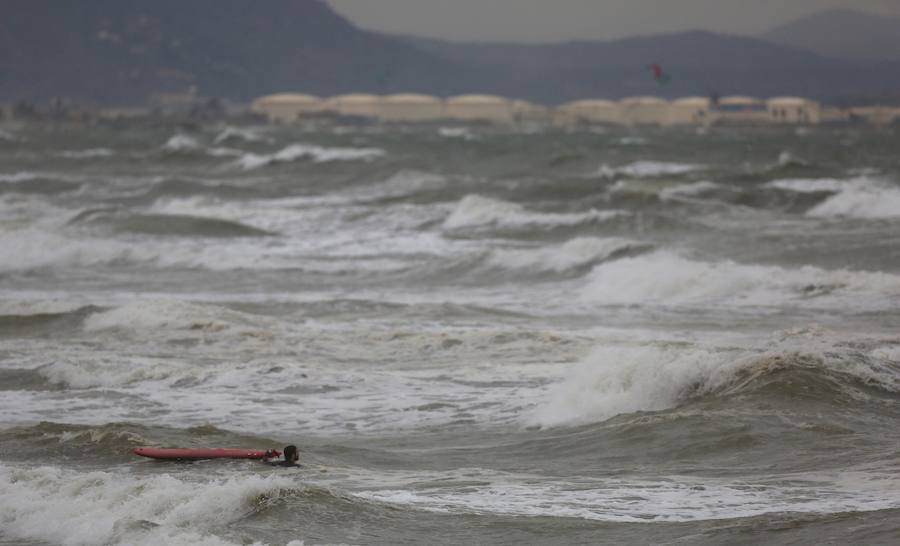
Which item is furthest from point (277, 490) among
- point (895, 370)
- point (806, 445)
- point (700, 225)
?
point (700, 225)

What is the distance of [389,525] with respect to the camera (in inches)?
334

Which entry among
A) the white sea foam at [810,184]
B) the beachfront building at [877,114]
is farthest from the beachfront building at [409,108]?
the white sea foam at [810,184]

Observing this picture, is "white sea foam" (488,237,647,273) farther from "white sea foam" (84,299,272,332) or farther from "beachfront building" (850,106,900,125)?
"beachfront building" (850,106,900,125)

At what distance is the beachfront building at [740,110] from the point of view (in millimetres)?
164250

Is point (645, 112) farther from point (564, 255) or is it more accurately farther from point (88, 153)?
point (564, 255)

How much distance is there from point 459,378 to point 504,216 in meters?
21.3

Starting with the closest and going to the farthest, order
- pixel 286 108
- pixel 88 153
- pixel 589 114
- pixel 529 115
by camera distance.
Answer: pixel 88 153, pixel 589 114, pixel 286 108, pixel 529 115

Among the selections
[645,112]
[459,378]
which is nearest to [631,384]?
[459,378]

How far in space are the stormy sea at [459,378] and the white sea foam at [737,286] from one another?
71 mm

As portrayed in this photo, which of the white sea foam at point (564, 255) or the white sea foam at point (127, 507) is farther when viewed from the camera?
the white sea foam at point (564, 255)

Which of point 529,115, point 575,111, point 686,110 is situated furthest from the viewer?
point 529,115

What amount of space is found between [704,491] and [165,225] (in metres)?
26.2

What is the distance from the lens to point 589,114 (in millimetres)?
189875

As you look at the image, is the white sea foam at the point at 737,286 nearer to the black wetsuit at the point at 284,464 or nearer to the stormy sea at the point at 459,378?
the stormy sea at the point at 459,378
